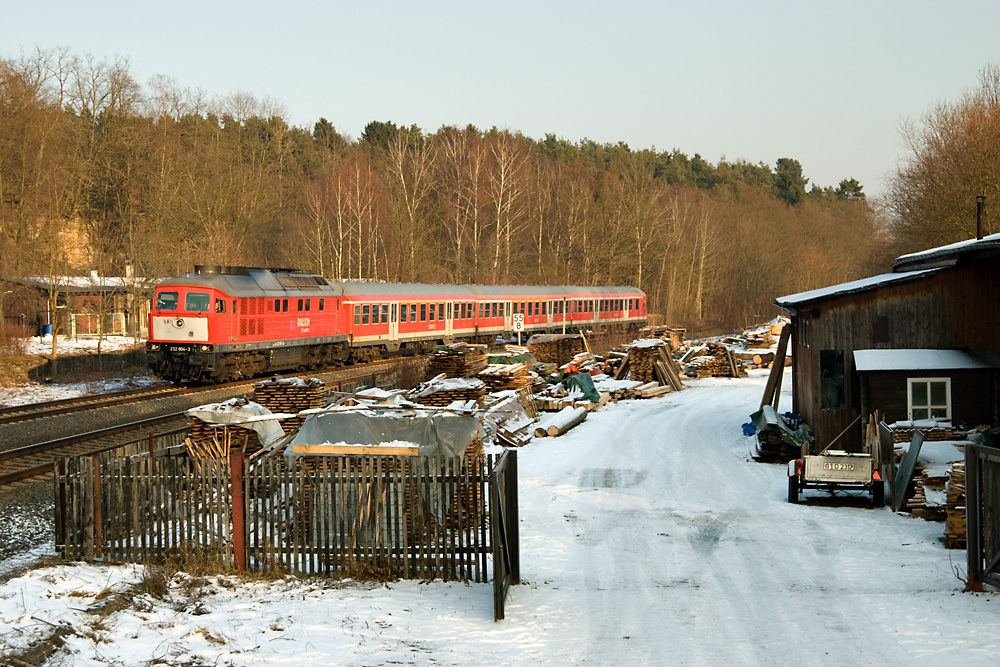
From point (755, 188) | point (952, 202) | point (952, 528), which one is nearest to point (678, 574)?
point (952, 528)

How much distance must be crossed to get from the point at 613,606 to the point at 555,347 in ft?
94.0

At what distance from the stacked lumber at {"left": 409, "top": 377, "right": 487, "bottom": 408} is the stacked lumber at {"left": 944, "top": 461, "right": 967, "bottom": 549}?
33.6 ft

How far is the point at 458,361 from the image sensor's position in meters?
25.4

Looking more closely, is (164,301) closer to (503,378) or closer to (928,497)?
(503,378)

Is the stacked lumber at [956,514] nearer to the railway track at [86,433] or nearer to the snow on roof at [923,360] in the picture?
the snow on roof at [923,360]

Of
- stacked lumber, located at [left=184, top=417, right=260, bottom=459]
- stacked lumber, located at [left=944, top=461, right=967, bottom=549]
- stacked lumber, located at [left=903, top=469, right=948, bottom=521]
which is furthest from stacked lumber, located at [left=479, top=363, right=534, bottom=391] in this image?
stacked lumber, located at [left=944, top=461, right=967, bottom=549]

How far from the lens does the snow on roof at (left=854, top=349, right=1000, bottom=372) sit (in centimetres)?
1457

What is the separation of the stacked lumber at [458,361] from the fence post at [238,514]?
52.2ft

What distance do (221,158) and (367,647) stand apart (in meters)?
59.2

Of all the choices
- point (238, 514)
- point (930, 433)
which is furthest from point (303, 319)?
point (238, 514)

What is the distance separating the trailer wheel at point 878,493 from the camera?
507 inches

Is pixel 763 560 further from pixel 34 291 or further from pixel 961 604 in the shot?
pixel 34 291

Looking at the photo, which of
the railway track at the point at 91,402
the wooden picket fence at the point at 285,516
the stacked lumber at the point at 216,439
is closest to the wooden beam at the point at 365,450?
the wooden picket fence at the point at 285,516

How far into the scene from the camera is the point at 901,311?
16375mm
